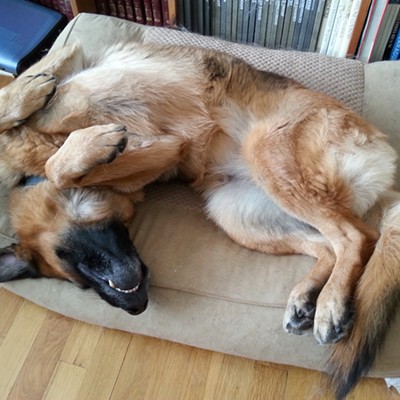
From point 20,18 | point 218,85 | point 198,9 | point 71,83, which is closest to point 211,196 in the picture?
point 218,85

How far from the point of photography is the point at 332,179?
1.71 metres

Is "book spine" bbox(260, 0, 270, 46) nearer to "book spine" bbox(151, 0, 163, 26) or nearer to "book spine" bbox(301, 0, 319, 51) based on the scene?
"book spine" bbox(301, 0, 319, 51)

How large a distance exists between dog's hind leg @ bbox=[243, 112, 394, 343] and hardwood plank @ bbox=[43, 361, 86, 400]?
1085 mm

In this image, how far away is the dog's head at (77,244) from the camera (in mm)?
1641

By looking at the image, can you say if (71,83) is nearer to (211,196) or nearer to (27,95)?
(27,95)

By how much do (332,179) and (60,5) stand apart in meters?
2.12

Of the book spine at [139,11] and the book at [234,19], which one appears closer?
the book at [234,19]

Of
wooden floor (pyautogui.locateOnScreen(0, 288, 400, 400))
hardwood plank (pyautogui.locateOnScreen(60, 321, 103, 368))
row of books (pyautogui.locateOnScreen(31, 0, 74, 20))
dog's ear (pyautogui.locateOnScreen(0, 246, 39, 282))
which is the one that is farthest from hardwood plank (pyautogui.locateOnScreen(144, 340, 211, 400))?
row of books (pyautogui.locateOnScreen(31, 0, 74, 20))

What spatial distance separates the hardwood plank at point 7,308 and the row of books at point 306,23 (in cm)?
181

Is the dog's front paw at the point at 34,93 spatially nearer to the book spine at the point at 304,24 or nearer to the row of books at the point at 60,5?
the row of books at the point at 60,5

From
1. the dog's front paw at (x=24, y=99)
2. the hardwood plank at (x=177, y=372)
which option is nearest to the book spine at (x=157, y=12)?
the dog's front paw at (x=24, y=99)

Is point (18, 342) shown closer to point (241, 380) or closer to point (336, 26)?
point (241, 380)

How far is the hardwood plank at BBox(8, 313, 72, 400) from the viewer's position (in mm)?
1957

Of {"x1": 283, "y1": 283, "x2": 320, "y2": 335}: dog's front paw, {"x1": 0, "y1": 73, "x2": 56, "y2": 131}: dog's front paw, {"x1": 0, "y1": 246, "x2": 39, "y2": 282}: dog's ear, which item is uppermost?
{"x1": 0, "y1": 73, "x2": 56, "y2": 131}: dog's front paw
